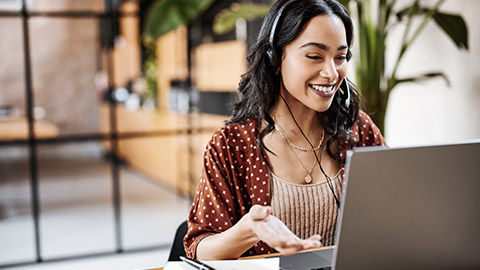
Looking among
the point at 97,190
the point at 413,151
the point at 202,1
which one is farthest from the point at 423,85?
the point at 97,190

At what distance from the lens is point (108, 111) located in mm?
3779

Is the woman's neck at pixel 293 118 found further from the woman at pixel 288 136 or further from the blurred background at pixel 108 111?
the blurred background at pixel 108 111

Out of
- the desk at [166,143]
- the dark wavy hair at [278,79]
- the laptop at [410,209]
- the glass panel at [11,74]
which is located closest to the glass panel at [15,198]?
the glass panel at [11,74]

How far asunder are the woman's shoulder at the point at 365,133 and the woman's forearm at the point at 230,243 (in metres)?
0.63

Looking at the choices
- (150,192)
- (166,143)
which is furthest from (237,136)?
(150,192)

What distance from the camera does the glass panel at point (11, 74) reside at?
11.2 feet

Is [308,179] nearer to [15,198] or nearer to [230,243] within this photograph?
[230,243]

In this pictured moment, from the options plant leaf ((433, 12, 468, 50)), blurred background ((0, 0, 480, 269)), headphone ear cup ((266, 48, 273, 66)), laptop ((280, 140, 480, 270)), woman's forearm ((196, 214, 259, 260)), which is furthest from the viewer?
blurred background ((0, 0, 480, 269))

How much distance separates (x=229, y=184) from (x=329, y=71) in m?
0.43

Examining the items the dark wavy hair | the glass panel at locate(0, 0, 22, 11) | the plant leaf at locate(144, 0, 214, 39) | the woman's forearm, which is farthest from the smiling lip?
the glass panel at locate(0, 0, 22, 11)

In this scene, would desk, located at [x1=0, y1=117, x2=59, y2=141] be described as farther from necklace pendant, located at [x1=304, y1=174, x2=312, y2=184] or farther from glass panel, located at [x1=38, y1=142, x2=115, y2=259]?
necklace pendant, located at [x1=304, y1=174, x2=312, y2=184]

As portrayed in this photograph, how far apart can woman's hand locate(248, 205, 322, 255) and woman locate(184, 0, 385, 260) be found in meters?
0.28

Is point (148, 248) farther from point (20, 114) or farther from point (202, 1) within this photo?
point (202, 1)

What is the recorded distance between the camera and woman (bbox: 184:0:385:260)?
1.44m
